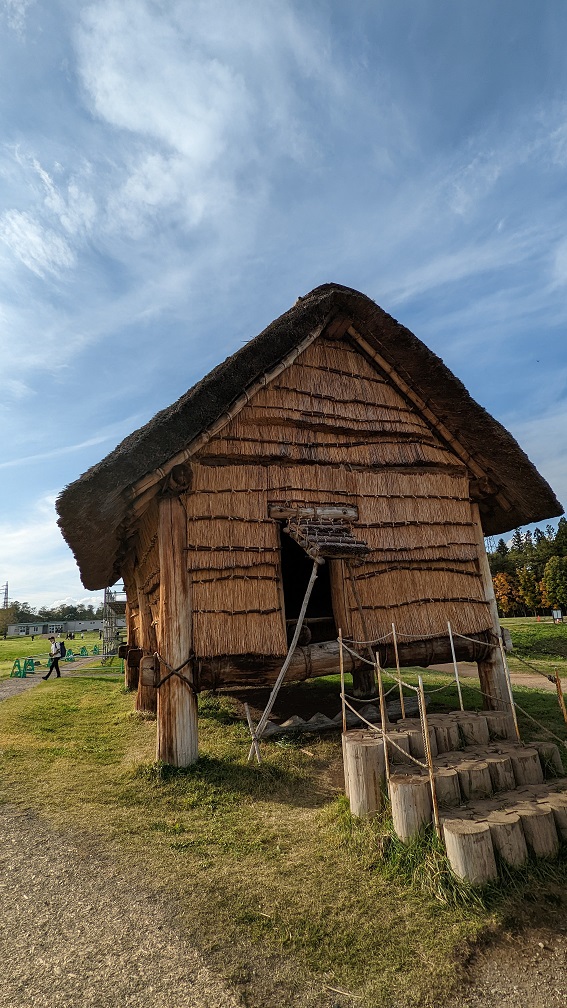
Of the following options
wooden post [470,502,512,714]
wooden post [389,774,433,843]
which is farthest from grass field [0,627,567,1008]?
wooden post [470,502,512,714]

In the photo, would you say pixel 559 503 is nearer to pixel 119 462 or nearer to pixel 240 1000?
pixel 119 462

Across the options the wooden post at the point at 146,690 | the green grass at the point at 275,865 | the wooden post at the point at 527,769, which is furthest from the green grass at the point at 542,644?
the wooden post at the point at 527,769

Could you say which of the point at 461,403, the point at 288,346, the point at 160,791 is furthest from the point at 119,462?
the point at 461,403

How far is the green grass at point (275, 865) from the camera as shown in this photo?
2650 mm

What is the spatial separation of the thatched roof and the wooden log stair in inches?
153

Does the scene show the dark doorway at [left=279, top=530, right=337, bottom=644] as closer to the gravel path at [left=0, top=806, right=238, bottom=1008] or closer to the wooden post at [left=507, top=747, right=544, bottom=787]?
the wooden post at [left=507, top=747, right=544, bottom=787]

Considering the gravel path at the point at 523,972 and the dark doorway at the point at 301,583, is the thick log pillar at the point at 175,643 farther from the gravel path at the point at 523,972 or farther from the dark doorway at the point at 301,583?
the dark doorway at the point at 301,583

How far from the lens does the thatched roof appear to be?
622 cm

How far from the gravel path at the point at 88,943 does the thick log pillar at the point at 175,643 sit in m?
1.90

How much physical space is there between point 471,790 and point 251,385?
5365 millimetres

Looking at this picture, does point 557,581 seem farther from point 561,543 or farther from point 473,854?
point 473,854

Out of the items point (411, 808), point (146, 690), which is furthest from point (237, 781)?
point (146, 690)

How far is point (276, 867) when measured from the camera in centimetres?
367

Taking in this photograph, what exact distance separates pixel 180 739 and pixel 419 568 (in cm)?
422
